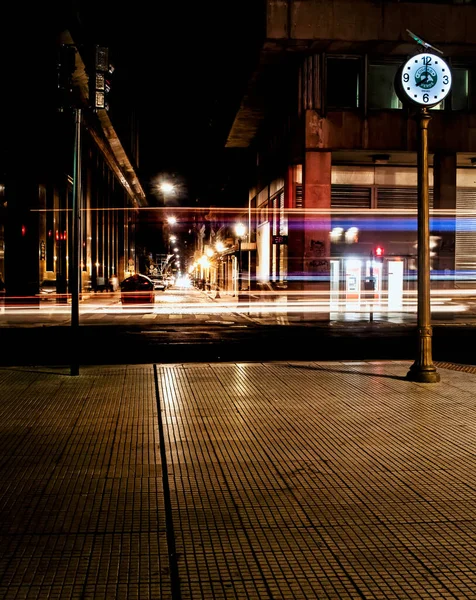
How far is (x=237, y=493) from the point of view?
5.38 meters

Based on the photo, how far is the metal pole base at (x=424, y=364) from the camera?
410 inches

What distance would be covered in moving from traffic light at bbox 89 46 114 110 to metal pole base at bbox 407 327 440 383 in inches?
243

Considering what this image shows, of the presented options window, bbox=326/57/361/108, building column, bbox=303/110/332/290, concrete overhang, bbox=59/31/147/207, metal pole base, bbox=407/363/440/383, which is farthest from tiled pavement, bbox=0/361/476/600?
window, bbox=326/57/361/108

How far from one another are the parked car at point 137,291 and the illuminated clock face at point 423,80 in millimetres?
29161

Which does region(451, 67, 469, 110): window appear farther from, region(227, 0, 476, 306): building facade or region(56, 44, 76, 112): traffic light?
region(56, 44, 76, 112): traffic light

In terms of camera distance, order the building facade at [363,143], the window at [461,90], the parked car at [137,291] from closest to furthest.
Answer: the building facade at [363,143] < the window at [461,90] < the parked car at [137,291]

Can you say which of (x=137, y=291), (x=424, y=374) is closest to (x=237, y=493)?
(x=424, y=374)

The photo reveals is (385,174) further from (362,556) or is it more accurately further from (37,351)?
(362,556)

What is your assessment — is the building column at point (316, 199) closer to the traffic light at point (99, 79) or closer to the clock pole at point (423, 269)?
the clock pole at point (423, 269)

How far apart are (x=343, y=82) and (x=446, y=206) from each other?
826 cm

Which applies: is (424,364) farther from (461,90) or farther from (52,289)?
(461,90)

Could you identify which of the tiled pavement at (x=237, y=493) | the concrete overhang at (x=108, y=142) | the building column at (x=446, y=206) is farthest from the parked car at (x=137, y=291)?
the tiled pavement at (x=237, y=493)

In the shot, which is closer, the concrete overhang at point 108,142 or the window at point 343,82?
the window at point 343,82

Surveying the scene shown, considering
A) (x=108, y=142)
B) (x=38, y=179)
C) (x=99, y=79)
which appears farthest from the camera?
(x=108, y=142)
